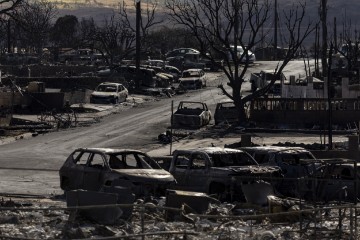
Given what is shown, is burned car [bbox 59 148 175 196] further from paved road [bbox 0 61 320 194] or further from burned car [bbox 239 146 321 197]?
burned car [bbox 239 146 321 197]

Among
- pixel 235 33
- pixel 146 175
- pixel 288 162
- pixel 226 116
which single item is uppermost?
pixel 235 33

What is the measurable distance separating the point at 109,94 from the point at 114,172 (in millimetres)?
32949

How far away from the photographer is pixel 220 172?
24.5m

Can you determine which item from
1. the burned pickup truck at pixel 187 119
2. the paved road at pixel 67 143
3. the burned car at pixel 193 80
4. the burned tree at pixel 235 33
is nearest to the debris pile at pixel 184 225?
the paved road at pixel 67 143

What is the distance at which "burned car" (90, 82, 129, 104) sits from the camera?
5647 centimetres

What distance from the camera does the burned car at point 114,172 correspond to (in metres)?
23.7

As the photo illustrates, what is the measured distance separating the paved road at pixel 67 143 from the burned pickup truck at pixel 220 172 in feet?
11.5

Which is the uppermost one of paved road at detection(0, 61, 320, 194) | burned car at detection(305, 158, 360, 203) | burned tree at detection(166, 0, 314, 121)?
burned tree at detection(166, 0, 314, 121)

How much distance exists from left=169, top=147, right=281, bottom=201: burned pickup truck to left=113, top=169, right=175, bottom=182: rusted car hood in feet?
2.06

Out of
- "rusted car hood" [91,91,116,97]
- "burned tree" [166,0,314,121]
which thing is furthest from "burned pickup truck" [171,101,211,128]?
"rusted car hood" [91,91,116,97]

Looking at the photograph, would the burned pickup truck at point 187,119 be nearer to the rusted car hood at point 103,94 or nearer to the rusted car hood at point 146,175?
the rusted car hood at point 103,94

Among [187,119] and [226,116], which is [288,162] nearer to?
[187,119]

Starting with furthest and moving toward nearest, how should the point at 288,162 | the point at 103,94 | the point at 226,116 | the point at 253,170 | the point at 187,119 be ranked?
the point at 103,94
the point at 226,116
the point at 187,119
the point at 288,162
the point at 253,170

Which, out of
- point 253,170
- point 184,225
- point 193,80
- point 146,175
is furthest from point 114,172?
point 193,80
